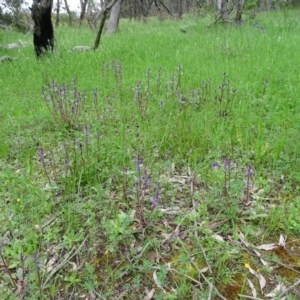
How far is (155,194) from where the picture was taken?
2389 mm

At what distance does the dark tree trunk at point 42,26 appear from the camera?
7023 mm

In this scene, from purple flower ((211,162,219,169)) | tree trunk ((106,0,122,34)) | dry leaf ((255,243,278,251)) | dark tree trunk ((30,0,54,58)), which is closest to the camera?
dry leaf ((255,243,278,251))

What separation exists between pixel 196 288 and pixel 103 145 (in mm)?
1674

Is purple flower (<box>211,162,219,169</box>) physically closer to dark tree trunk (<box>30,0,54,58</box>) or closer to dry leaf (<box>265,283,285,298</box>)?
dry leaf (<box>265,283,285,298</box>)

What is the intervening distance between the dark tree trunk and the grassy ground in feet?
10.3

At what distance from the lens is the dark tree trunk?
7023mm

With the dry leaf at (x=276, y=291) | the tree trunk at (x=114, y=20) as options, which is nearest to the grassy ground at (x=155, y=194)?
the dry leaf at (x=276, y=291)

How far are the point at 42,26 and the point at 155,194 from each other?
20.3 ft

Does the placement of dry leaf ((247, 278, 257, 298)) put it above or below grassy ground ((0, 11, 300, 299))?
below

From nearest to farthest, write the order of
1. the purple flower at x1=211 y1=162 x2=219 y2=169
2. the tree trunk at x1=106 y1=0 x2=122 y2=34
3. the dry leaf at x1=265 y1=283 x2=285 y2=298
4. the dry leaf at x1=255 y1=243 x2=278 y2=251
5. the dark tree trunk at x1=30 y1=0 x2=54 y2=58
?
1. the dry leaf at x1=265 y1=283 x2=285 y2=298
2. the dry leaf at x1=255 y1=243 x2=278 y2=251
3. the purple flower at x1=211 y1=162 x2=219 y2=169
4. the dark tree trunk at x1=30 y1=0 x2=54 y2=58
5. the tree trunk at x1=106 y1=0 x2=122 y2=34

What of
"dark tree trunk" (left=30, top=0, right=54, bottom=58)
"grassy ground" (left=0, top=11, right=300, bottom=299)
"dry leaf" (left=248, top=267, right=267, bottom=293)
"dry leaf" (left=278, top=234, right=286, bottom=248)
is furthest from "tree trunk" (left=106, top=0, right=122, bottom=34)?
"dry leaf" (left=248, top=267, right=267, bottom=293)

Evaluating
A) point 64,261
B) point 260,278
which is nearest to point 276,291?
point 260,278

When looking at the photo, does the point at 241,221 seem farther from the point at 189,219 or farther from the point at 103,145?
the point at 103,145

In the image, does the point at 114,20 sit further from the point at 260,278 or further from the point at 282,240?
the point at 260,278
